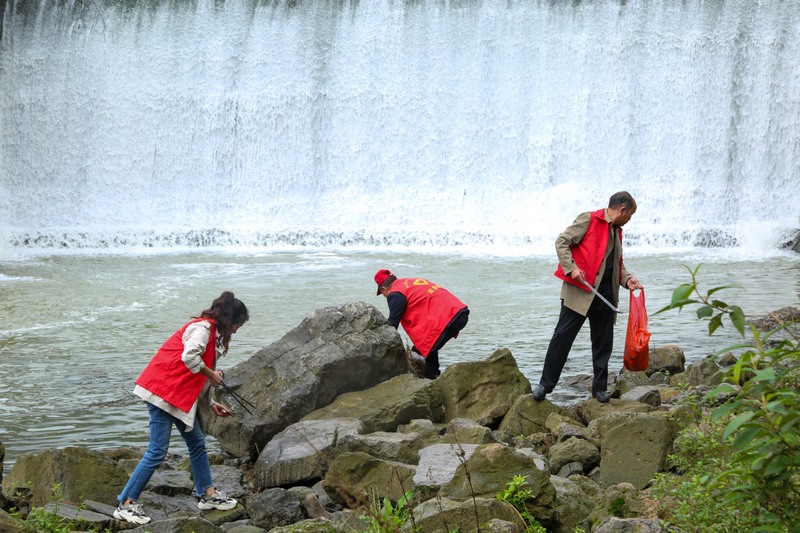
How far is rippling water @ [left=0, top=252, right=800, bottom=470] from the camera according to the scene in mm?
8188

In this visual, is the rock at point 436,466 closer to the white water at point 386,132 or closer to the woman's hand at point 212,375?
the woman's hand at point 212,375

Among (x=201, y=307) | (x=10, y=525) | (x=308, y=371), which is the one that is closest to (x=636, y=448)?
(x=308, y=371)

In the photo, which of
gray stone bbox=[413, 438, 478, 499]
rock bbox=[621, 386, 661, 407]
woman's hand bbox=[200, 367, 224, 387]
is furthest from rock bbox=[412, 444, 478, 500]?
rock bbox=[621, 386, 661, 407]

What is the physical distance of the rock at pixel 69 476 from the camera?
5.30m

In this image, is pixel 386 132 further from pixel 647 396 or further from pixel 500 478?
pixel 500 478

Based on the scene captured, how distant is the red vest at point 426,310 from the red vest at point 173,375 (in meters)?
2.64

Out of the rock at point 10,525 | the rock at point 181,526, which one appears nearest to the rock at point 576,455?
the rock at point 181,526

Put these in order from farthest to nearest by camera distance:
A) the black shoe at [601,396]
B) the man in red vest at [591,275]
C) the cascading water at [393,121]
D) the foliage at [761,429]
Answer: the cascading water at [393,121]
the black shoe at [601,396]
the man in red vest at [591,275]
the foliage at [761,429]

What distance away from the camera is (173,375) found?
5.20m

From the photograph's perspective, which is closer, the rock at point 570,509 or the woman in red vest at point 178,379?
the rock at point 570,509

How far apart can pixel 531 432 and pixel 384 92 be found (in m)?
17.6

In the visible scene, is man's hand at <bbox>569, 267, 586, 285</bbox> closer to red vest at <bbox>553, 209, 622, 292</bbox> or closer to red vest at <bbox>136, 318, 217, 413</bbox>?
red vest at <bbox>553, 209, 622, 292</bbox>

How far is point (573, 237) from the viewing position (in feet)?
21.3

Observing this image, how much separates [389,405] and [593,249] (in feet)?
5.65
